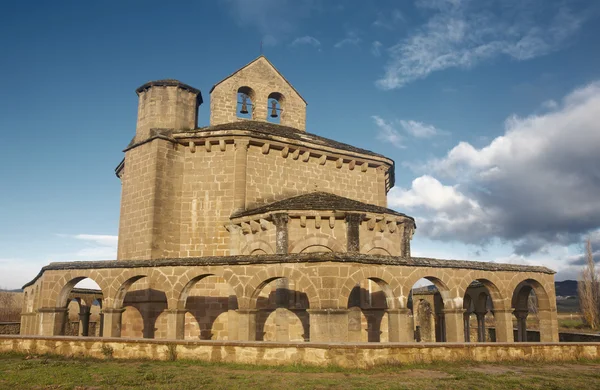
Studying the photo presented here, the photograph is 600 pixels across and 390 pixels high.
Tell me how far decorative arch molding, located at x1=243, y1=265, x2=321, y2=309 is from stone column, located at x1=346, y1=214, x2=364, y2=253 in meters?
4.00

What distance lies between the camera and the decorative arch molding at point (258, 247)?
52.1 ft

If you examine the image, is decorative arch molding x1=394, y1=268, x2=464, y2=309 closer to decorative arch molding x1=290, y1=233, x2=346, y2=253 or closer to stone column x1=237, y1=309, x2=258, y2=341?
decorative arch molding x1=290, y1=233, x2=346, y2=253

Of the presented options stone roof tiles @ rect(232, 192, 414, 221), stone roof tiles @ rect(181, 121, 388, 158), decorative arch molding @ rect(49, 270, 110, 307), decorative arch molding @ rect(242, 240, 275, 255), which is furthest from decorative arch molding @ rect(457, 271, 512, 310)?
decorative arch molding @ rect(49, 270, 110, 307)

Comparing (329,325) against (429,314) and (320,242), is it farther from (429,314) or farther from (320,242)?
(429,314)

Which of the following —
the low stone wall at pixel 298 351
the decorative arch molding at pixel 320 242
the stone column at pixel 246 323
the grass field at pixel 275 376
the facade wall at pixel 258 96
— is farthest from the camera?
the facade wall at pixel 258 96

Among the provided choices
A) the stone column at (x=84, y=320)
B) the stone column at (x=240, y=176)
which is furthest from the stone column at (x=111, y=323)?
the stone column at (x=84, y=320)

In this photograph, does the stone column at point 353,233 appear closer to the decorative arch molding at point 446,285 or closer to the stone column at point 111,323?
the decorative arch molding at point 446,285

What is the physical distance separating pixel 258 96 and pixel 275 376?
15.9 meters

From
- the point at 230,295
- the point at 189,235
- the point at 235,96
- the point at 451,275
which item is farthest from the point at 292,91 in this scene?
the point at 451,275

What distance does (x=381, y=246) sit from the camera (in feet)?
55.3

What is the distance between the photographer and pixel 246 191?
17.8 m

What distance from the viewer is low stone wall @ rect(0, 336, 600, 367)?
959 centimetres

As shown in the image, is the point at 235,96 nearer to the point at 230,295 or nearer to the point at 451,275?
the point at 230,295

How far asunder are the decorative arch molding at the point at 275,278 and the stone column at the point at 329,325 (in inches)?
10.1
